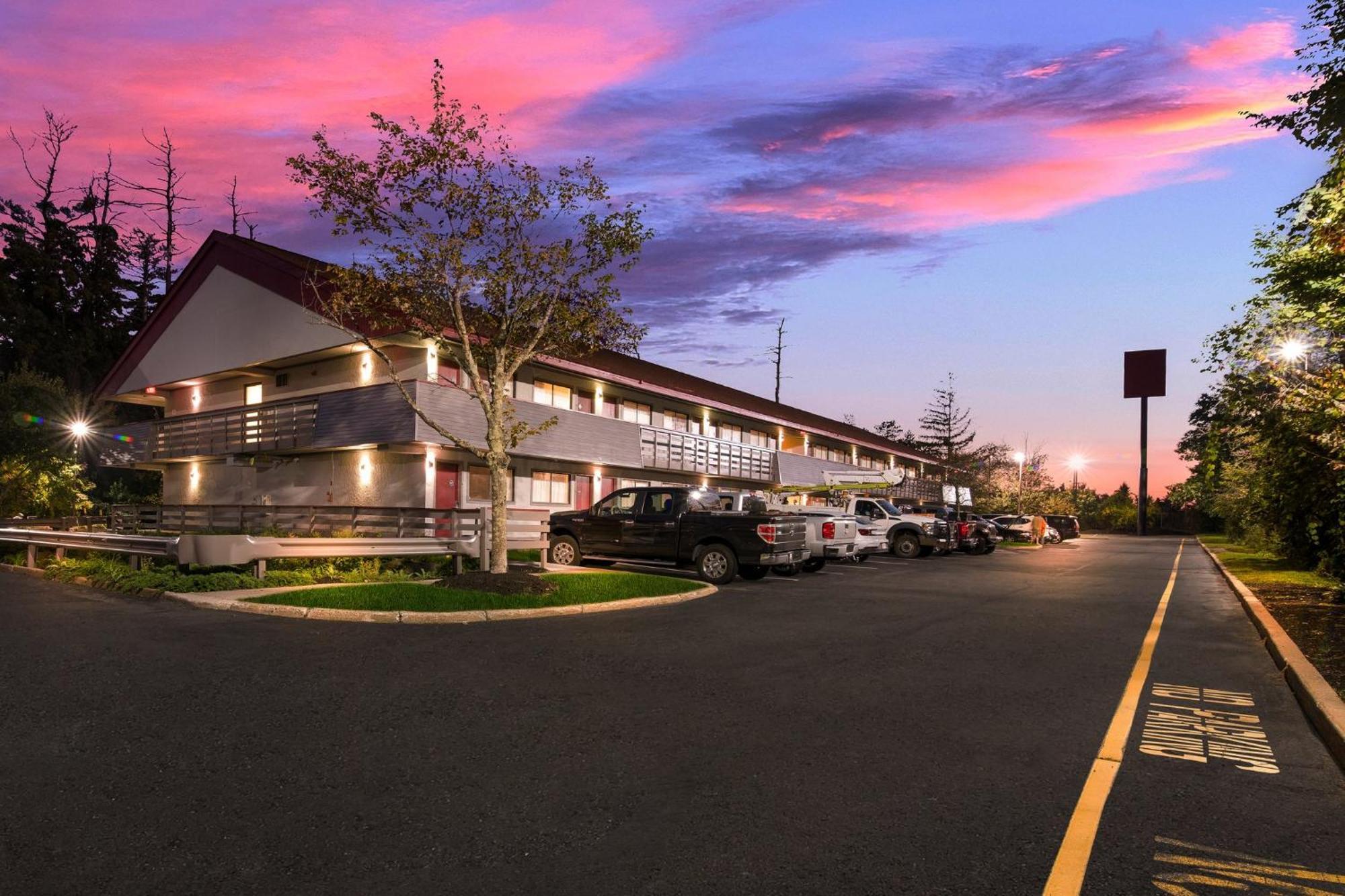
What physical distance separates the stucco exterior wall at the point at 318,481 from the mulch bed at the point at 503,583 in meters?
10.3

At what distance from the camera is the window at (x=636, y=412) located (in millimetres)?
33750

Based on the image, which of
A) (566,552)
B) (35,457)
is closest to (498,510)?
(566,552)

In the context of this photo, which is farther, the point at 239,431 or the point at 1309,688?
the point at 239,431

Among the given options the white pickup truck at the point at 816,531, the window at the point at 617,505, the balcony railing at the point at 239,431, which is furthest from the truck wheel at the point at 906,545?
the balcony railing at the point at 239,431

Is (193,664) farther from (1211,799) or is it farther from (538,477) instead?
(538,477)

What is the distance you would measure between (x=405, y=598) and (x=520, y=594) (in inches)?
66.7

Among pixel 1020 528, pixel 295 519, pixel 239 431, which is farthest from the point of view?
pixel 1020 528

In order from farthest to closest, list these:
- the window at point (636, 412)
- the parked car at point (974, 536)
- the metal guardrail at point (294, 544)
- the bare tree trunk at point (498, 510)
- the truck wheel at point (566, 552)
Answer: the window at point (636, 412) < the parked car at point (974, 536) < the truck wheel at point (566, 552) < the bare tree trunk at point (498, 510) < the metal guardrail at point (294, 544)

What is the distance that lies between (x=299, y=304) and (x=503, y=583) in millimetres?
15514

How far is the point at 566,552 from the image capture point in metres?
20.0

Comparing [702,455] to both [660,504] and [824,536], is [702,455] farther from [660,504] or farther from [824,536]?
[660,504]

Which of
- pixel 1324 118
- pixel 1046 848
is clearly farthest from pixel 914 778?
pixel 1324 118

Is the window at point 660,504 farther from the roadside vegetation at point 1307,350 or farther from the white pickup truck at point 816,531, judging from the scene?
the roadside vegetation at point 1307,350

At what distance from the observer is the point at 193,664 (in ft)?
26.5
